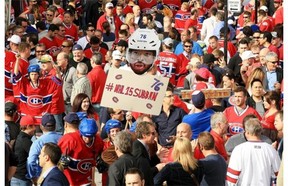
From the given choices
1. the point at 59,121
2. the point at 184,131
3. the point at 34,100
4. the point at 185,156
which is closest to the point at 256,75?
the point at 59,121

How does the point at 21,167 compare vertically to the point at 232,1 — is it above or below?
below

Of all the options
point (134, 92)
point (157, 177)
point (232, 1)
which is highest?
point (232, 1)

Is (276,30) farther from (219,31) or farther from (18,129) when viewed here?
(18,129)

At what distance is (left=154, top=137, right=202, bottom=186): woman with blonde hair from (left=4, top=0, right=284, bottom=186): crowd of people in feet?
0.03

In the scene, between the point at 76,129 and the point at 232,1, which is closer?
the point at 76,129

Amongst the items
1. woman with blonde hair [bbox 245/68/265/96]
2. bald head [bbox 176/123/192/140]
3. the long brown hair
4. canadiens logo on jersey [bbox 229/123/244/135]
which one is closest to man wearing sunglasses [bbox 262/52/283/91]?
woman with blonde hair [bbox 245/68/265/96]

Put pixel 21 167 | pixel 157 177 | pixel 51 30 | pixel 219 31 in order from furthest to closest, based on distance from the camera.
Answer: pixel 219 31
pixel 51 30
pixel 21 167
pixel 157 177

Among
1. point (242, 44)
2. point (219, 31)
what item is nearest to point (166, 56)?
point (242, 44)

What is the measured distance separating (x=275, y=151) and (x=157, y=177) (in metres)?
1.39

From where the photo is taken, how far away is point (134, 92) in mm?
13375

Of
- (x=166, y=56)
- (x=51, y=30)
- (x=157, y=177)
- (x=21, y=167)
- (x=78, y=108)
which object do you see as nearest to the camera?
(x=157, y=177)

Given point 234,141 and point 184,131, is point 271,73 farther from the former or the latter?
point 184,131

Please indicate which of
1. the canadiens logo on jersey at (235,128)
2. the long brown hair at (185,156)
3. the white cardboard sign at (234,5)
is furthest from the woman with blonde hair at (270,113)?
the white cardboard sign at (234,5)

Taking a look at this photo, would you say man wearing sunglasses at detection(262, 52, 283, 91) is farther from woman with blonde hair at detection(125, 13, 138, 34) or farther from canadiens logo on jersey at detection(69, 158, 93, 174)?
woman with blonde hair at detection(125, 13, 138, 34)
